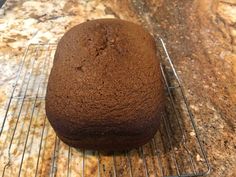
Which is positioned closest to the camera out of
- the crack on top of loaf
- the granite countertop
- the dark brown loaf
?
the dark brown loaf

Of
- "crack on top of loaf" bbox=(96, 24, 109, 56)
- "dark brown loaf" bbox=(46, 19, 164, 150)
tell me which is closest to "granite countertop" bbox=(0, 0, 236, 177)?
"dark brown loaf" bbox=(46, 19, 164, 150)

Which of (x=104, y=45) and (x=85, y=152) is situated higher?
(x=104, y=45)

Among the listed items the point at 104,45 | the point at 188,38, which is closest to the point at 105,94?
the point at 104,45

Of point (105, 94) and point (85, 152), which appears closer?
point (105, 94)

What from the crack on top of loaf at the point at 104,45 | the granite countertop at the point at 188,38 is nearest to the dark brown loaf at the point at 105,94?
the crack on top of loaf at the point at 104,45

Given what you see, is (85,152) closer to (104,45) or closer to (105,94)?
(105,94)

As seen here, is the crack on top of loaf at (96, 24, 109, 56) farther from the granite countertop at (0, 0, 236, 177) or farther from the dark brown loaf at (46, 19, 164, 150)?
the granite countertop at (0, 0, 236, 177)
